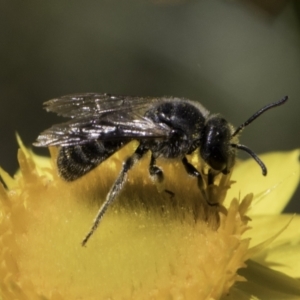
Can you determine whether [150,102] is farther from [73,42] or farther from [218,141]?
[73,42]

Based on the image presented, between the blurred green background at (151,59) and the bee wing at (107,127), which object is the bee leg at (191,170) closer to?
the bee wing at (107,127)

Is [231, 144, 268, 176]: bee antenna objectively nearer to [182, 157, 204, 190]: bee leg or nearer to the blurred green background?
[182, 157, 204, 190]: bee leg

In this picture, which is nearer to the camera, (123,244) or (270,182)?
(123,244)

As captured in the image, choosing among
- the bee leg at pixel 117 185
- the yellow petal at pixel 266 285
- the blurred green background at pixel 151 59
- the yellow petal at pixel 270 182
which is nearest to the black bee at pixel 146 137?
the bee leg at pixel 117 185

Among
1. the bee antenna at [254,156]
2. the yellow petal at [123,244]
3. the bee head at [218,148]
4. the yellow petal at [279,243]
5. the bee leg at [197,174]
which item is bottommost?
the yellow petal at [123,244]

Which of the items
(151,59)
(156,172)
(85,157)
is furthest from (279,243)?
(151,59)

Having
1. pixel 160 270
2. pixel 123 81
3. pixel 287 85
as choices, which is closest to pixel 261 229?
pixel 160 270

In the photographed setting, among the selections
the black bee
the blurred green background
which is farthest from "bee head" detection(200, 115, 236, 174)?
the blurred green background

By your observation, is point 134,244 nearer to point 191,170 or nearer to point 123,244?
point 123,244
